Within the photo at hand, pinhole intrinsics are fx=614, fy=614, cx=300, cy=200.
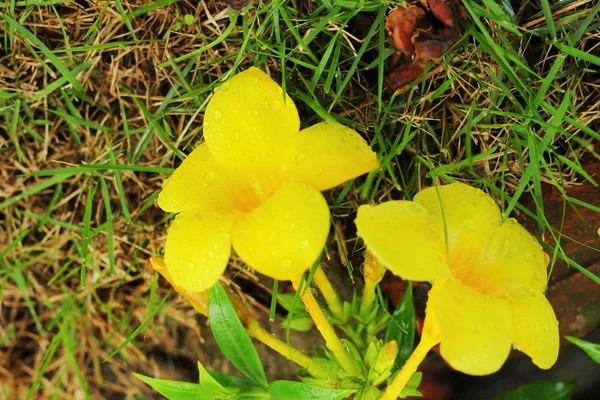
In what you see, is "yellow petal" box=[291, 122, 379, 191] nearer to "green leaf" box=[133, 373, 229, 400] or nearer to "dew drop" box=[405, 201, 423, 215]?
"dew drop" box=[405, 201, 423, 215]

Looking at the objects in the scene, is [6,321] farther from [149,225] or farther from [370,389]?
[370,389]

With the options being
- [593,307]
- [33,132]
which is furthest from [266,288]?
[593,307]

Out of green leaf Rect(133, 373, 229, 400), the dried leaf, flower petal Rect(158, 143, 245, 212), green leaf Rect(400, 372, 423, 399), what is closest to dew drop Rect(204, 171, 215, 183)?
flower petal Rect(158, 143, 245, 212)

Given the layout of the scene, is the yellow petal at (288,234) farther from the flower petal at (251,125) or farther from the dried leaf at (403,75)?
the dried leaf at (403,75)

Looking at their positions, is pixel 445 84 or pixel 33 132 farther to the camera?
pixel 33 132

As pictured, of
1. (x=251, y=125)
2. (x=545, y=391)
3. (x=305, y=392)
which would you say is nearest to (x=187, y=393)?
(x=305, y=392)
